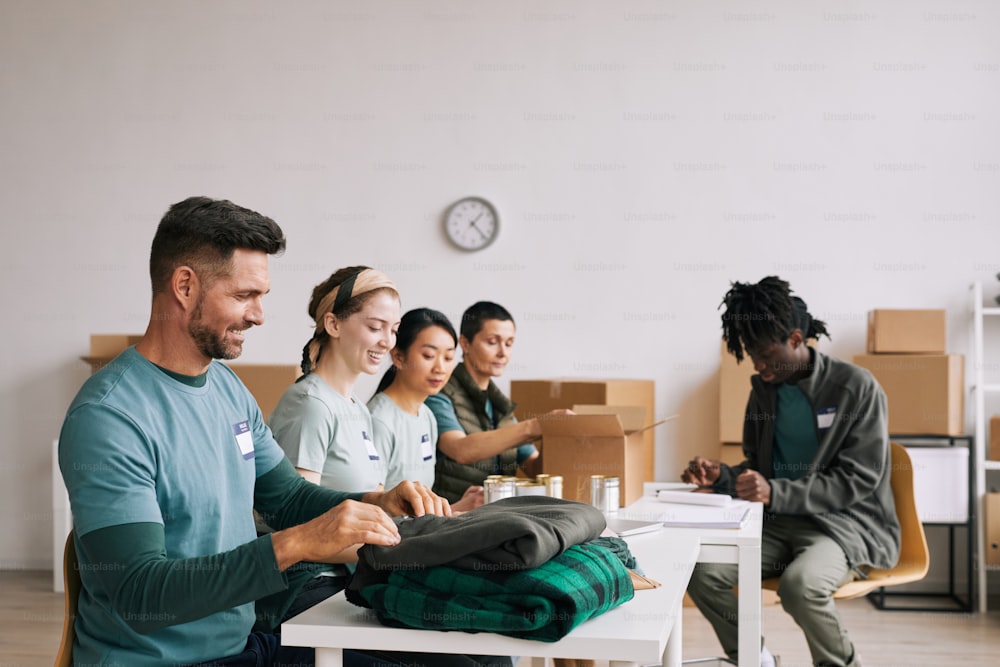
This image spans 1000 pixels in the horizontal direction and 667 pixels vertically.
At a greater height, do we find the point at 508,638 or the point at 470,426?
the point at 470,426

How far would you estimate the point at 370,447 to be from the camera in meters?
2.57

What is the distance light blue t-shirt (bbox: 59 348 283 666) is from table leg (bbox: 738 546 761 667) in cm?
117

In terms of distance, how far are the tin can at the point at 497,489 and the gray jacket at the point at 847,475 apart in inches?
42.4

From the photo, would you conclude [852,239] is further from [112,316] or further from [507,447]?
[112,316]

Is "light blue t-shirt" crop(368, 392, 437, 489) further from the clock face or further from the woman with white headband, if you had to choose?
the clock face

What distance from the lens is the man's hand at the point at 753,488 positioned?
304 centimetres

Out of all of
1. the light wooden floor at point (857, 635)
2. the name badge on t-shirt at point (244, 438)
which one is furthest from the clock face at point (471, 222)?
the name badge on t-shirt at point (244, 438)

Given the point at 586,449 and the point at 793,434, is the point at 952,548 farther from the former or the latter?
the point at 586,449

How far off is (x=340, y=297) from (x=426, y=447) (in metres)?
0.57

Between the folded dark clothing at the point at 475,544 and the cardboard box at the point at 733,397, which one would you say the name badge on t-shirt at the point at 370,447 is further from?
the cardboard box at the point at 733,397

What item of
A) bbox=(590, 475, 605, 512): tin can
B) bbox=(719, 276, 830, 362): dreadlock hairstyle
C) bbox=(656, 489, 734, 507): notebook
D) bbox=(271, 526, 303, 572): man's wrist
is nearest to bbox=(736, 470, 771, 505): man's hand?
bbox=(656, 489, 734, 507): notebook

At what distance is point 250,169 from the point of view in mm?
5410

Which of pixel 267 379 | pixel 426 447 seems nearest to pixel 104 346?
pixel 267 379

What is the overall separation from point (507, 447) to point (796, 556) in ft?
3.18
